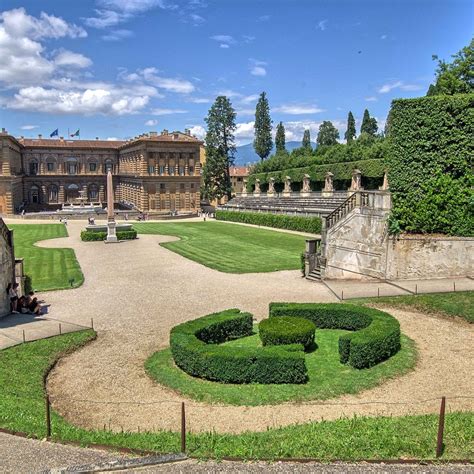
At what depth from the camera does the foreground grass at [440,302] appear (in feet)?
59.5

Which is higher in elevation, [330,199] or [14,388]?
[330,199]

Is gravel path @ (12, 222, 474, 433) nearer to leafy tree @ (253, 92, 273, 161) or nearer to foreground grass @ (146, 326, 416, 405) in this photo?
foreground grass @ (146, 326, 416, 405)

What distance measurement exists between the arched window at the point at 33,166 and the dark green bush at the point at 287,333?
336 ft

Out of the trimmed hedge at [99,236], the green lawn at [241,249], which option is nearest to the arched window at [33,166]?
the green lawn at [241,249]

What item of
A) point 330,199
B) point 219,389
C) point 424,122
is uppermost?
point 424,122

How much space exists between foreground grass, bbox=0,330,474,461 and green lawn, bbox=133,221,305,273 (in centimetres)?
1903

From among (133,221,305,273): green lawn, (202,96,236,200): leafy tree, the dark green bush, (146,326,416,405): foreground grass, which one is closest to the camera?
(146,326,416,405): foreground grass

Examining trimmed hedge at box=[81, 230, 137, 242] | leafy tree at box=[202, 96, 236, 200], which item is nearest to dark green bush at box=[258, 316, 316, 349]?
trimmed hedge at box=[81, 230, 137, 242]

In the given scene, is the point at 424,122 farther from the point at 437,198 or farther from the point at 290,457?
the point at 290,457

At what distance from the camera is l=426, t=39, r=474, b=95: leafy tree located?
45469mm

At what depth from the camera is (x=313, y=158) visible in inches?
2881

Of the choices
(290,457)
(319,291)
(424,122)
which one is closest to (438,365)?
(290,457)

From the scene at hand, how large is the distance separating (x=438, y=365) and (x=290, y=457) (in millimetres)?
7451

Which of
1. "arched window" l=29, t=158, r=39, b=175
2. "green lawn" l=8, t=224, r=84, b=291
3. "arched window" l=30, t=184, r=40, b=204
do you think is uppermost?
"arched window" l=29, t=158, r=39, b=175
